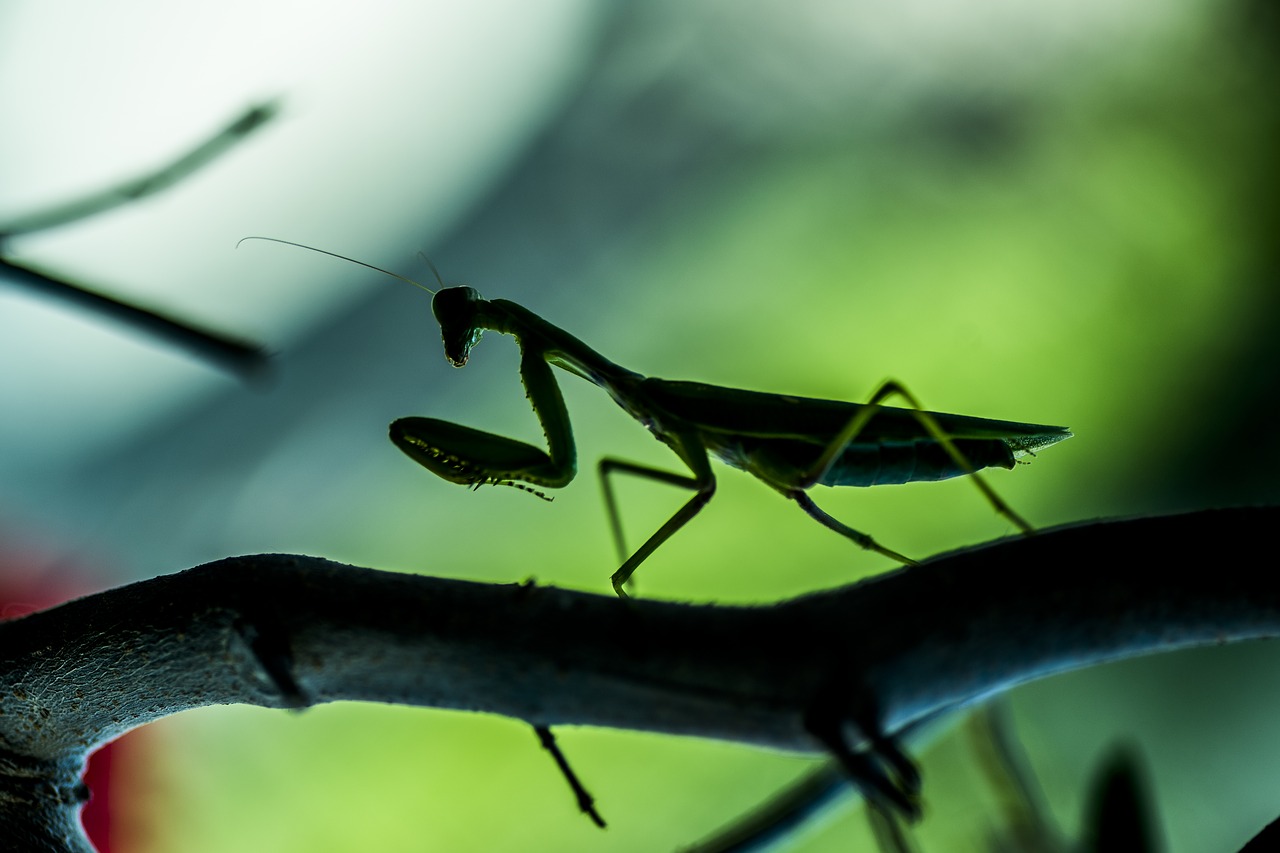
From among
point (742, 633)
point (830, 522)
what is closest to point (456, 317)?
point (830, 522)

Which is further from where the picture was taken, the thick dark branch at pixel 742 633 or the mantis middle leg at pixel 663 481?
the mantis middle leg at pixel 663 481

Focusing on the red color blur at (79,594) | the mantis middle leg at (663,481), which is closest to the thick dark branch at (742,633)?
the mantis middle leg at (663,481)

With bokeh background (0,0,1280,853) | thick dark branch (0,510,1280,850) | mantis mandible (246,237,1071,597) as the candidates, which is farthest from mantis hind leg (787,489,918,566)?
bokeh background (0,0,1280,853)

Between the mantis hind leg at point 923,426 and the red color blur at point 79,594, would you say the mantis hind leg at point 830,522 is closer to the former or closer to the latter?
the mantis hind leg at point 923,426

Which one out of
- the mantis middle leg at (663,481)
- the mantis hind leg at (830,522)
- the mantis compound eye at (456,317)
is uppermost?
the mantis compound eye at (456,317)

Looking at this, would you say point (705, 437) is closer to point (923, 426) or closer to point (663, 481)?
point (663, 481)

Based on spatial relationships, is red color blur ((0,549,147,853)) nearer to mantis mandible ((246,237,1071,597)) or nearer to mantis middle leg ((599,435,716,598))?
mantis mandible ((246,237,1071,597))

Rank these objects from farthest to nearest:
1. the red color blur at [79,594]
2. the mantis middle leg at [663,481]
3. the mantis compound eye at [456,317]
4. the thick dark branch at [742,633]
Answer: the red color blur at [79,594]
the mantis compound eye at [456,317]
the mantis middle leg at [663,481]
the thick dark branch at [742,633]
